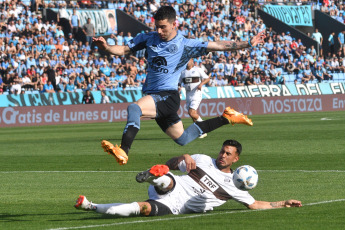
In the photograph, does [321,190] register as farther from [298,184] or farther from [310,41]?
[310,41]

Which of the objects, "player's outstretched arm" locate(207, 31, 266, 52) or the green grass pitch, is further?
"player's outstretched arm" locate(207, 31, 266, 52)

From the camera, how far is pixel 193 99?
83.7 ft

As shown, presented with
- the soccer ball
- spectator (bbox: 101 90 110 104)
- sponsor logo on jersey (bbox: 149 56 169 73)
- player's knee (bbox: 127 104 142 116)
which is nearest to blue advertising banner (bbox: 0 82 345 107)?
spectator (bbox: 101 90 110 104)

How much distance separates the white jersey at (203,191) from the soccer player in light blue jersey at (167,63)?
137 cm

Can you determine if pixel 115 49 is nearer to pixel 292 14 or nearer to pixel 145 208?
pixel 145 208

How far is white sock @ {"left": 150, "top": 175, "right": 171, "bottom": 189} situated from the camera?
30.8ft

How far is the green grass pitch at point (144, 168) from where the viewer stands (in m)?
9.31

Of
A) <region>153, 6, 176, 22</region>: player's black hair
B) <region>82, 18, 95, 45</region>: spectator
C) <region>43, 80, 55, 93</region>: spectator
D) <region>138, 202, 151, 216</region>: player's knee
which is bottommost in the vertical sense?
<region>43, 80, 55, 93</region>: spectator

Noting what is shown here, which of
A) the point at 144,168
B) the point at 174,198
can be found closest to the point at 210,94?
the point at 144,168

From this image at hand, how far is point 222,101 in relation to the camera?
137ft

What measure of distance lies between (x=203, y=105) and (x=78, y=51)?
6863mm

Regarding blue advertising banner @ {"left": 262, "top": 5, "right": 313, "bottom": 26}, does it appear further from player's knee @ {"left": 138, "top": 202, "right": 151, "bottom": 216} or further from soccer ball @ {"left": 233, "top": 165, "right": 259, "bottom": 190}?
player's knee @ {"left": 138, "top": 202, "right": 151, "bottom": 216}

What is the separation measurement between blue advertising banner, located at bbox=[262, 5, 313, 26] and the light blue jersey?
Result: 44787 mm

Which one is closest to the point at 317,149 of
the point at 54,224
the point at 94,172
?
the point at 94,172
